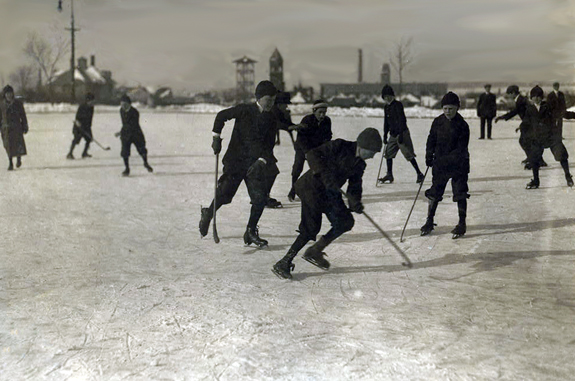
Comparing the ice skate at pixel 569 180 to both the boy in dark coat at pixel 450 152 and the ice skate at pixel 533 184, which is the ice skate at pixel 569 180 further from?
the boy in dark coat at pixel 450 152

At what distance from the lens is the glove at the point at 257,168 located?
6.20m

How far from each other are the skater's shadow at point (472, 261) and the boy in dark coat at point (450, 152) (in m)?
0.80

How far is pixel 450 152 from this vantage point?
264 inches

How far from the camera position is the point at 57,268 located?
5.82 metres

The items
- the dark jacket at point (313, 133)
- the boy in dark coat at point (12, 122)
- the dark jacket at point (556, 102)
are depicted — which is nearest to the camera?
the dark jacket at point (313, 133)

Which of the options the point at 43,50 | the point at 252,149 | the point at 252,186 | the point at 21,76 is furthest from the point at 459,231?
the point at 21,76

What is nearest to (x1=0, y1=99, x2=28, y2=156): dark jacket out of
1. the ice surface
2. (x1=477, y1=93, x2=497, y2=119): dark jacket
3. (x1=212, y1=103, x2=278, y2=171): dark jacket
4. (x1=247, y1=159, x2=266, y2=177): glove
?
the ice surface

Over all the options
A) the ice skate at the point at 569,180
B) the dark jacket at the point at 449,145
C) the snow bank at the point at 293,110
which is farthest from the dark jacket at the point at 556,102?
the snow bank at the point at 293,110

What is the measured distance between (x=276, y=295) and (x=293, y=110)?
33328mm

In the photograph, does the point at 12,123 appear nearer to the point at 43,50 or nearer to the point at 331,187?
the point at 43,50

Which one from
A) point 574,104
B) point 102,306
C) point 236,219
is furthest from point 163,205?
point 574,104

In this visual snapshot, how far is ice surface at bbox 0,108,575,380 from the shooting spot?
12.1 ft

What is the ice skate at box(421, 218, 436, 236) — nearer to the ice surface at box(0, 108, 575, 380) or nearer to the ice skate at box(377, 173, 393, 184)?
the ice surface at box(0, 108, 575, 380)

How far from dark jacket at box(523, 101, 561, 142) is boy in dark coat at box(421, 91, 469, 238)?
384 cm
